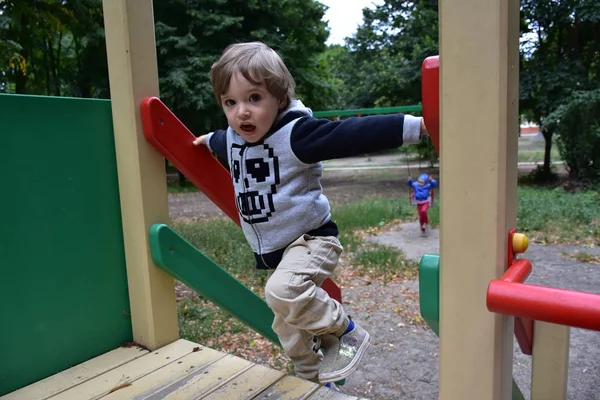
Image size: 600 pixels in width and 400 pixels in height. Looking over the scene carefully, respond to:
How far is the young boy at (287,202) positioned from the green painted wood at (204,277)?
25 cm

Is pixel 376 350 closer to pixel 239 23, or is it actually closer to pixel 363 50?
pixel 239 23

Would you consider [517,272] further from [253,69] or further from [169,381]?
[169,381]

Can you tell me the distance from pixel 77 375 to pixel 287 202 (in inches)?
33.8

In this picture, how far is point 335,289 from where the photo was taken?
179cm

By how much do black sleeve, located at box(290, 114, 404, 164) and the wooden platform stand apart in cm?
68

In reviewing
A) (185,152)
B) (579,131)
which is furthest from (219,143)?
(579,131)

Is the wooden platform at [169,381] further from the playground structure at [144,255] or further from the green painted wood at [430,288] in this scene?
the green painted wood at [430,288]

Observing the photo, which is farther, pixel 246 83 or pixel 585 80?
pixel 585 80

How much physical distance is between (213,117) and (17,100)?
1021cm

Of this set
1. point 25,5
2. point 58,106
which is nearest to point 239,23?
point 25,5

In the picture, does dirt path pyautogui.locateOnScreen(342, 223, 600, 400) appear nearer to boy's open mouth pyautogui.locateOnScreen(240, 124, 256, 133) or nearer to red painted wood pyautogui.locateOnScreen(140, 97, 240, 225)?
red painted wood pyautogui.locateOnScreen(140, 97, 240, 225)

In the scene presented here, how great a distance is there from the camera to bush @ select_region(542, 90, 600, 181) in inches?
355

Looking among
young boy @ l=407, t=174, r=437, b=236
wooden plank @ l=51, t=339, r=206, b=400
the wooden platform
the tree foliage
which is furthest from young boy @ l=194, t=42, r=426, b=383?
the tree foliage

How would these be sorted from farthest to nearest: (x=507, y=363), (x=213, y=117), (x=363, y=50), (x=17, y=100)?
(x=363, y=50), (x=213, y=117), (x=17, y=100), (x=507, y=363)
